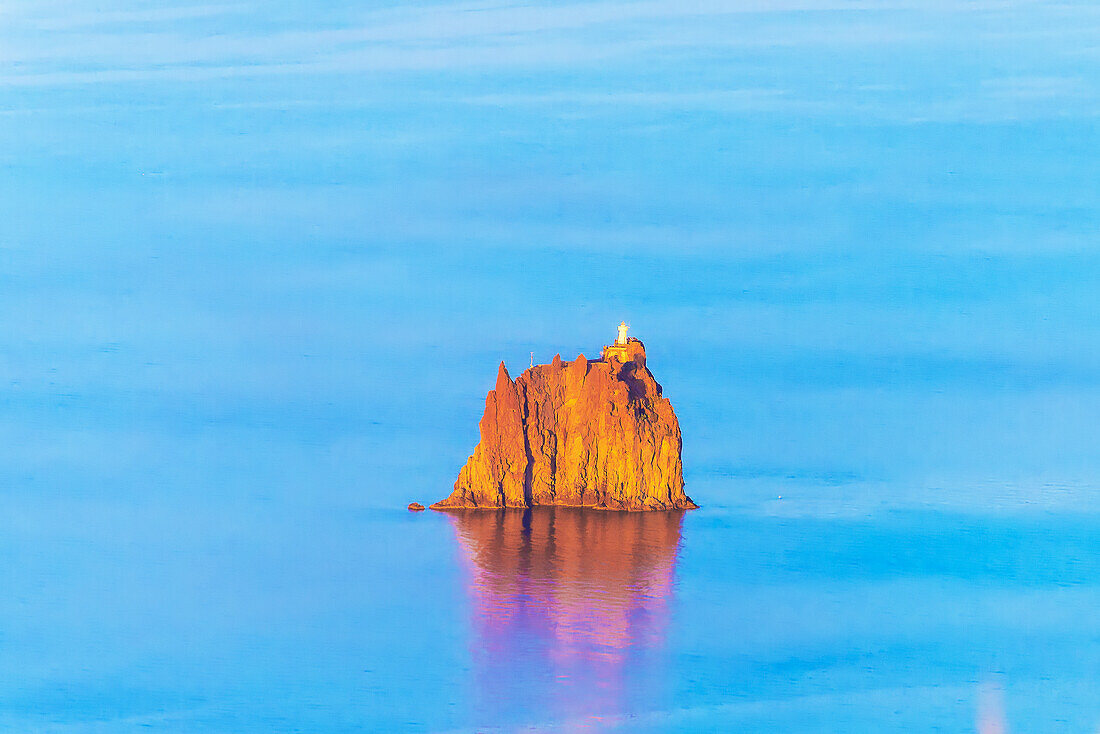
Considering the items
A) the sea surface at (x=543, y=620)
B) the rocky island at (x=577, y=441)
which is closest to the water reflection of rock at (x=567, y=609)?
the sea surface at (x=543, y=620)

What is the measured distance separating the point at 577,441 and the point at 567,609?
2852cm

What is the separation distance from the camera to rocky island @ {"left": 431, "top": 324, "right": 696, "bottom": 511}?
145875mm

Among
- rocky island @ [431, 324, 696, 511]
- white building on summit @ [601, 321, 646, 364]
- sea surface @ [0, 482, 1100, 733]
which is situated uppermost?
white building on summit @ [601, 321, 646, 364]

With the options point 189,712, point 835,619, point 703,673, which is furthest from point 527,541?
point 189,712

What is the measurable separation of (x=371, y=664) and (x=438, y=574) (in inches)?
874

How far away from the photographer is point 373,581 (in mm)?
129875

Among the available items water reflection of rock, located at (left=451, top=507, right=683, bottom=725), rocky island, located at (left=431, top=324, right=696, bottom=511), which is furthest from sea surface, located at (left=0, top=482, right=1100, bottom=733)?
rocky island, located at (left=431, top=324, right=696, bottom=511)

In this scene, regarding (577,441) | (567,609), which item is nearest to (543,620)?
(567,609)

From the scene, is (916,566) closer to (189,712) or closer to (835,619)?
(835,619)

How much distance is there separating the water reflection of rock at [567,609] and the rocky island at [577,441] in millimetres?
1292

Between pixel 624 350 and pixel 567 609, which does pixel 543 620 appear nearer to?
pixel 567 609

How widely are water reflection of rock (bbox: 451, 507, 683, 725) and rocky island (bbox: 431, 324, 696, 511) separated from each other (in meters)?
1.29

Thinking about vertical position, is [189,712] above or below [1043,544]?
below

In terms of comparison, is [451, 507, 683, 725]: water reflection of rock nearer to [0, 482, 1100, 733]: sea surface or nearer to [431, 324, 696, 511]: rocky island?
[0, 482, 1100, 733]: sea surface
